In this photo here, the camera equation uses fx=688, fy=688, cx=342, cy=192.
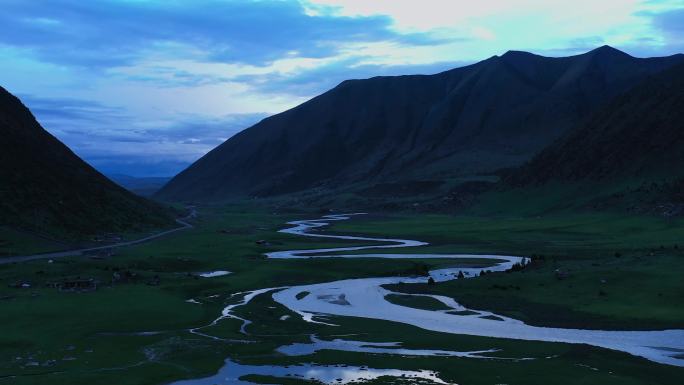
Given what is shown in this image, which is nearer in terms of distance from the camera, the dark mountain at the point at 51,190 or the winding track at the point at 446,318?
the winding track at the point at 446,318

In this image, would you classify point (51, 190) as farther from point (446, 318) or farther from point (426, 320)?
point (446, 318)

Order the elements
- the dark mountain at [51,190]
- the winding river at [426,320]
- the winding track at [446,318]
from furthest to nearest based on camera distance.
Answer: the dark mountain at [51,190] → the winding track at [446,318] → the winding river at [426,320]

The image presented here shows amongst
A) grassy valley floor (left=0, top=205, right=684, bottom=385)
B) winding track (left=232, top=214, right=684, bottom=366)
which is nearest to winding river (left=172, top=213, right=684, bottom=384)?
winding track (left=232, top=214, right=684, bottom=366)

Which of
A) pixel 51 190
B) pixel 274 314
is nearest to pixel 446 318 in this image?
pixel 274 314

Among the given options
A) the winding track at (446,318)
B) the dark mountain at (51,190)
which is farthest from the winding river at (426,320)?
the dark mountain at (51,190)

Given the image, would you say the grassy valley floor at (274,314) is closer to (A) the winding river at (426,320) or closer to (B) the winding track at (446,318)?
(A) the winding river at (426,320)

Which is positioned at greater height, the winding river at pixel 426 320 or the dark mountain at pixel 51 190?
the dark mountain at pixel 51 190

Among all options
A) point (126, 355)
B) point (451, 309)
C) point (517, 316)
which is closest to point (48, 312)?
point (126, 355)

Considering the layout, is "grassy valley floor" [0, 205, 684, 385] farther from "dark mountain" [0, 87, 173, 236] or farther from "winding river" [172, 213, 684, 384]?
"dark mountain" [0, 87, 173, 236]

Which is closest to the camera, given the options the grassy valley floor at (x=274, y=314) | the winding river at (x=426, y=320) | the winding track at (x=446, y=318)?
the grassy valley floor at (x=274, y=314)
